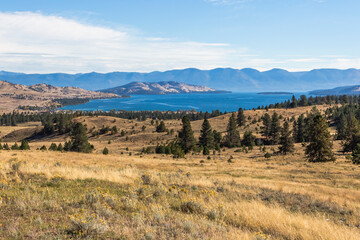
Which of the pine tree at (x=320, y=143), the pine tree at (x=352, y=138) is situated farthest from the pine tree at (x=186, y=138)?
the pine tree at (x=352, y=138)

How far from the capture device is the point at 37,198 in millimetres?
8102

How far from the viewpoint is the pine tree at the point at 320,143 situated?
143 ft

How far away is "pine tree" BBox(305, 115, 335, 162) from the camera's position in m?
43.6

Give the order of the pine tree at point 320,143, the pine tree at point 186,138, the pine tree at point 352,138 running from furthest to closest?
the pine tree at point 186,138 → the pine tree at point 352,138 → the pine tree at point 320,143

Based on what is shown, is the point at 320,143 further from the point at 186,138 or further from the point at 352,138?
the point at 186,138

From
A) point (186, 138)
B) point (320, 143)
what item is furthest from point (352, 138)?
point (186, 138)

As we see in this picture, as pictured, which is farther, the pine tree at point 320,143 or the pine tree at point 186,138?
the pine tree at point 186,138

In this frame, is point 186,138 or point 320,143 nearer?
point 320,143

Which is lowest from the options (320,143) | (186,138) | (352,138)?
(186,138)

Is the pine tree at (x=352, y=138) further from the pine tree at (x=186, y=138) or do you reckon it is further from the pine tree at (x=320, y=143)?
the pine tree at (x=186, y=138)

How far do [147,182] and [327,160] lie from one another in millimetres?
41644

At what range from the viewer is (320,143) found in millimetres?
44031

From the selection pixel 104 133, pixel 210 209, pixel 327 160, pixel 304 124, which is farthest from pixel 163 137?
pixel 210 209

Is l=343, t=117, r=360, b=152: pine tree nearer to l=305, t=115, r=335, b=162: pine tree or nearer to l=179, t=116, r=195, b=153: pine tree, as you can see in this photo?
l=305, t=115, r=335, b=162: pine tree
